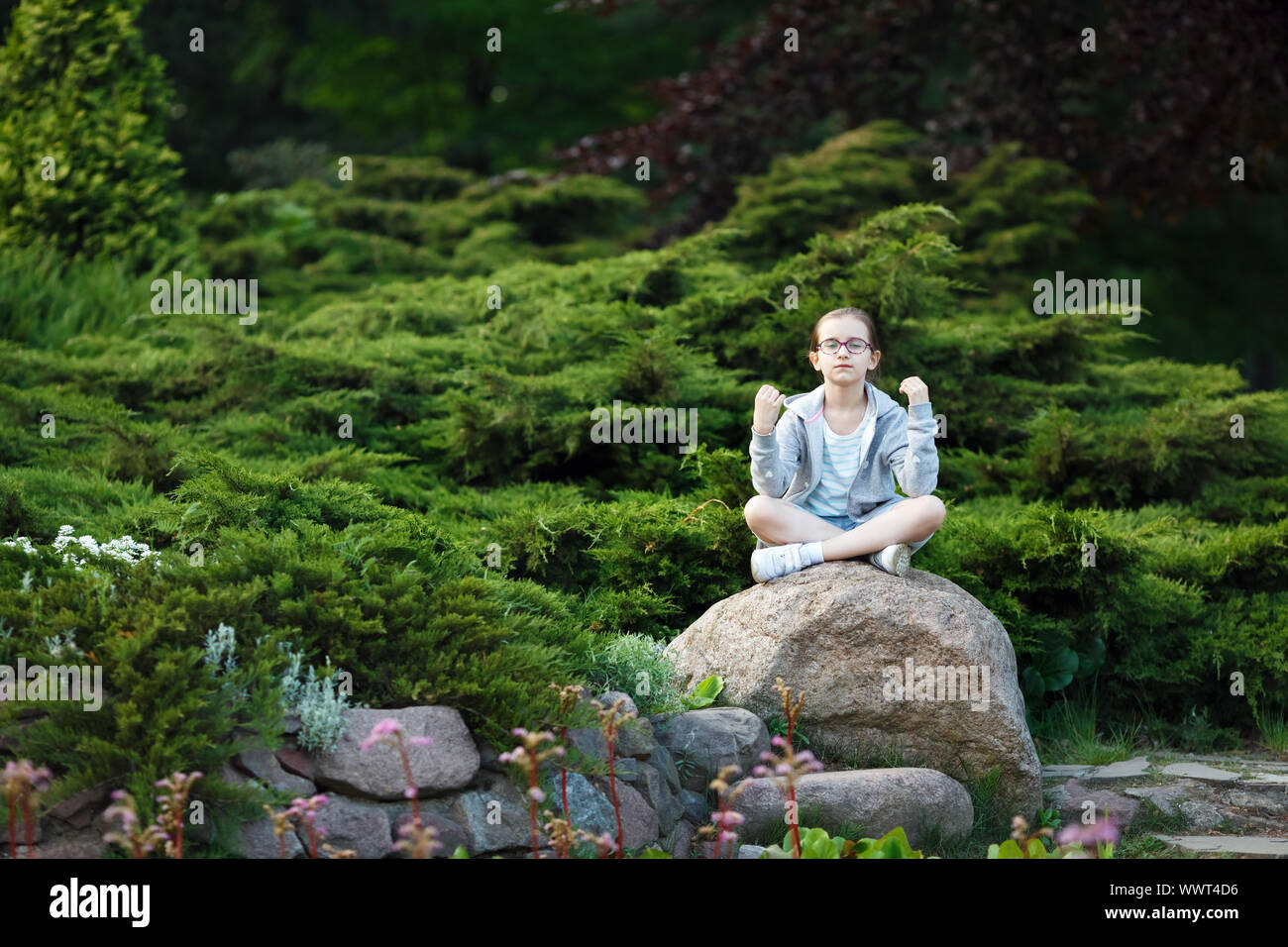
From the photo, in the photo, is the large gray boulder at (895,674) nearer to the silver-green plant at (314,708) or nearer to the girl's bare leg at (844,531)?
the girl's bare leg at (844,531)

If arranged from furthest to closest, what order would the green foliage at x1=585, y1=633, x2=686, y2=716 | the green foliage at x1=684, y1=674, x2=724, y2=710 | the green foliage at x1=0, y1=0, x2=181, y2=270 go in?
the green foliage at x1=0, y1=0, x2=181, y2=270
the green foliage at x1=684, y1=674, x2=724, y2=710
the green foliage at x1=585, y1=633, x2=686, y2=716

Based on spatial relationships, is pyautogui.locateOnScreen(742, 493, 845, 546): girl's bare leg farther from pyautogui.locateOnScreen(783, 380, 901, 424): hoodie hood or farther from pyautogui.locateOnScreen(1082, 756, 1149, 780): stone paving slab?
pyautogui.locateOnScreen(1082, 756, 1149, 780): stone paving slab

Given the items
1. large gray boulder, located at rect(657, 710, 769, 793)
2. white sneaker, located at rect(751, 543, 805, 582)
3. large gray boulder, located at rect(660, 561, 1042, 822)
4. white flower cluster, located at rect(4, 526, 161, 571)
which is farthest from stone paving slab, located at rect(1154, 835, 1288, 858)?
white flower cluster, located at rect(4, 526, 161, 571)

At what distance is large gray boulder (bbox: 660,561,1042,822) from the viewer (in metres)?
4.30

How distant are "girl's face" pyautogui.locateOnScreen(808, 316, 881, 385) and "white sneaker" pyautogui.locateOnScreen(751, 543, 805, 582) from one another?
67cm

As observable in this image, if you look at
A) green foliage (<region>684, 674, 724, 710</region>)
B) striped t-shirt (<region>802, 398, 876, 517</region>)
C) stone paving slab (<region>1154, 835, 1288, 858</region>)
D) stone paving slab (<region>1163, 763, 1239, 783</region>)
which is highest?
striped t-shirt (<region>802, 398, 876, 517</region>)

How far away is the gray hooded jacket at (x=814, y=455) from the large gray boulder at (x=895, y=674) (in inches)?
13.8

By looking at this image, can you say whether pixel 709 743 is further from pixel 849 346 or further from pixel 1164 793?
pixel 1164 793

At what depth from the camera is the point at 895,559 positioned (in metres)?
4.44

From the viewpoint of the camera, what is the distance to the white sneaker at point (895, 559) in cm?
444

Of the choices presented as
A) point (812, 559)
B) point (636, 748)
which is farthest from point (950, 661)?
point (636, 748)

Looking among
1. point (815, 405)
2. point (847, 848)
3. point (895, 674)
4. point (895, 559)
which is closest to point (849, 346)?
point (815, 405)
